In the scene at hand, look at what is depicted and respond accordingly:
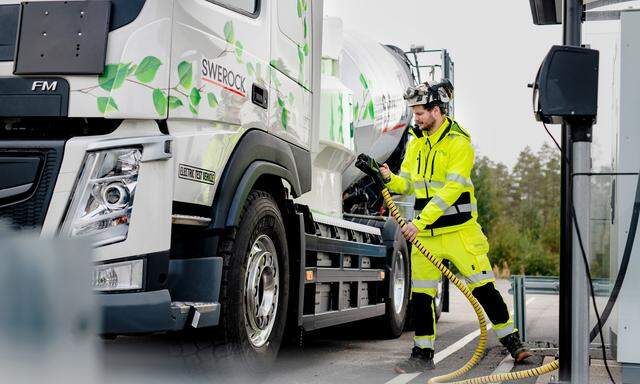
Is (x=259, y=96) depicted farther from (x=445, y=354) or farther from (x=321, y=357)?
(x=445, y=354)

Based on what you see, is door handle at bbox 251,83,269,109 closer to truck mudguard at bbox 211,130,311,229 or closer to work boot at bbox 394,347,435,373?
truck mudguard at bbox 211,130,311,229

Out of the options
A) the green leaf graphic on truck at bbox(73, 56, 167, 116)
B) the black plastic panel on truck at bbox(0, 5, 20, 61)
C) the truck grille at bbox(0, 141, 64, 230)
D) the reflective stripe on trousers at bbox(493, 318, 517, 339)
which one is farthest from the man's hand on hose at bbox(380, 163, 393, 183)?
the black plastic panel on truck at bbox(0, 5, 20, 61)

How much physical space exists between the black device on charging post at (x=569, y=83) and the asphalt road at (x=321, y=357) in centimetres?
225

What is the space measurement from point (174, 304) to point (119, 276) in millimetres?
337

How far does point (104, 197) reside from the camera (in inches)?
170

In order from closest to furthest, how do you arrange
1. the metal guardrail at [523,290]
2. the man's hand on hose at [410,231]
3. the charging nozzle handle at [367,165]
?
1. the man's hand on hose at [410,231]
2. the charging nozzle handle at [367,165]
3. the metal guardrail at [523,290]

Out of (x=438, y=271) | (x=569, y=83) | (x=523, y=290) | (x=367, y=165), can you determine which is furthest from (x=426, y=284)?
(x=569, y=83)

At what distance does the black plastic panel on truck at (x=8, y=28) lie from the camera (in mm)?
4547

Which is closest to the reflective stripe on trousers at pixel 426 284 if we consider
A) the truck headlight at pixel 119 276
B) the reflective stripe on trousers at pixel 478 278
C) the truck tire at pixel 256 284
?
the reflective stripe on trousers at pixel 478 278

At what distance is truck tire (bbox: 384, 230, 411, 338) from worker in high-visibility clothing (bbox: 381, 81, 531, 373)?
A: 2.07 m

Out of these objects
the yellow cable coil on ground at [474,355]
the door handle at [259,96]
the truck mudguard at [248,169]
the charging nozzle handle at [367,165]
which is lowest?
the yellow cable coil on ground at [474,355]

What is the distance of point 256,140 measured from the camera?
526cm

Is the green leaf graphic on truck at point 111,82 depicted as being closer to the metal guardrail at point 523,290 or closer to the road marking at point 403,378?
the road marking at point 403,378

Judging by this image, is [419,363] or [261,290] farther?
[419,363]
